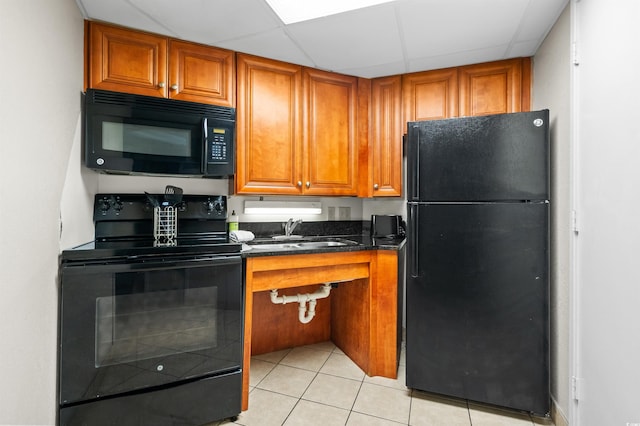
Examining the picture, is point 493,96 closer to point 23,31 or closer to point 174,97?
point 174,97

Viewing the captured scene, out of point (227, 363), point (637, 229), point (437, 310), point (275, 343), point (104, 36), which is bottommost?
point (275, 343)

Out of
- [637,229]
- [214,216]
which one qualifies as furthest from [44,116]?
[637,229]

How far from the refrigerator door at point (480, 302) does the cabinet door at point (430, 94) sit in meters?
0.87

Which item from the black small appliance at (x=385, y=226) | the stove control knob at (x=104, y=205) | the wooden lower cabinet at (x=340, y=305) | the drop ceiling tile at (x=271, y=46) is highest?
the drop ceiling tile at (x=271, y=46)

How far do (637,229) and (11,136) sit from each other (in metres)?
A: 2.18

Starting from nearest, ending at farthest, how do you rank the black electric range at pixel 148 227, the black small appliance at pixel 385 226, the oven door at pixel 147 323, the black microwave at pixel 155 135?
1. the oven door at pixel 147 323
2. the black electric range at pixel 148 227
3. the black microwave at pixel 155 135
4. the black small appliance at pixel 385 226

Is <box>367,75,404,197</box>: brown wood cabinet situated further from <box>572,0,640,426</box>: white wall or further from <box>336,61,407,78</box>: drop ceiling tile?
<box>572,0,640,426</box>: white wall

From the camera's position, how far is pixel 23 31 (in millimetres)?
1071

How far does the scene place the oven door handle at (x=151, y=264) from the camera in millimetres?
1415

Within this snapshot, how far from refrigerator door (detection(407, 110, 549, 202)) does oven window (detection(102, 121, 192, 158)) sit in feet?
4.66

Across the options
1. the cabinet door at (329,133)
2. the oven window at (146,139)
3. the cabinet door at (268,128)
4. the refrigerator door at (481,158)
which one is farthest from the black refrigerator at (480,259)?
the oven window at (146,139)

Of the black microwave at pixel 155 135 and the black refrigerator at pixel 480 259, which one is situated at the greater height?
the black microwave at pixel 155 135

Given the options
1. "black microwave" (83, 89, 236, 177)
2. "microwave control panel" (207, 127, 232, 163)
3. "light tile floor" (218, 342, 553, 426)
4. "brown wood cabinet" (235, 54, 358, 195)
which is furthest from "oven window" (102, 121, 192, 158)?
"light tile floor" (218, 342, 553, 426)

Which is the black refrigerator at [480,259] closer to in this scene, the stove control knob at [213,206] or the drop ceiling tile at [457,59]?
the drop ceiling tile at [457,59]
